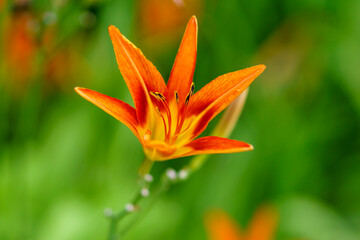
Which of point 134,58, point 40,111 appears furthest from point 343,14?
point 134,58

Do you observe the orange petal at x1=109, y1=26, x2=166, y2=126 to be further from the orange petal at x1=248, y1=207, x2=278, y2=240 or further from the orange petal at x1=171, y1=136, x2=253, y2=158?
the orange petal at x1=248, y1=207, x2=278, y2=240

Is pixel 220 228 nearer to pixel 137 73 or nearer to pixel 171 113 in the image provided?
pixel 171 113

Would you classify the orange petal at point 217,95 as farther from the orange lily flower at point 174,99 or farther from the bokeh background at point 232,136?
the bokeh background at point 232,136

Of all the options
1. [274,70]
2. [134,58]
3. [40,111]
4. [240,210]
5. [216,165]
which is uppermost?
[134,58]

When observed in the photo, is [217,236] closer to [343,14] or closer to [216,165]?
[216,165]

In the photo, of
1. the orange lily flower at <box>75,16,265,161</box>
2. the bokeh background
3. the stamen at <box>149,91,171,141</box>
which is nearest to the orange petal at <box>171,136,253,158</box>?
the orange lily flower at <box>75,16,265,161</box>

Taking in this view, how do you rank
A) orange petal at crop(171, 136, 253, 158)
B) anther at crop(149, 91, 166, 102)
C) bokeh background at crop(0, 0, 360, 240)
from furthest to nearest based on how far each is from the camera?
bokeh background at crop(0, 0, 360, 240) → anther at crop(149, 91, 166, 102) → orange petal at crop(171, 136, 253, 158)

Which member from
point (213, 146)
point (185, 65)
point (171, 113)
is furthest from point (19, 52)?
point (213, 146)
